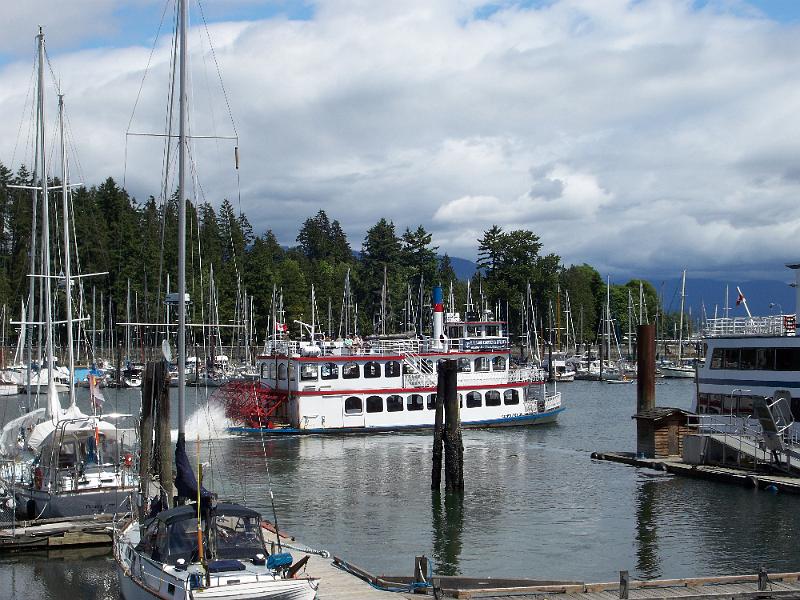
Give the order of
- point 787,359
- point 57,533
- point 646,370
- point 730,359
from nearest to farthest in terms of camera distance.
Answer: point 57,533, point 787,359, point 730,359, point 646,370

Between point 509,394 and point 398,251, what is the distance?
76364 mm

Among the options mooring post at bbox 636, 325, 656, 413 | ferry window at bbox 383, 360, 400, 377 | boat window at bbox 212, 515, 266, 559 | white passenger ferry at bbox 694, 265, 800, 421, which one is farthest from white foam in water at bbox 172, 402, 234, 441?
boat window at bbox 212, 515, 266, 559

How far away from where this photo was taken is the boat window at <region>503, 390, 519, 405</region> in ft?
202

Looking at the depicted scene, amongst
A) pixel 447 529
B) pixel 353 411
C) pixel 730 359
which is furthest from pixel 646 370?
pixel 353 411

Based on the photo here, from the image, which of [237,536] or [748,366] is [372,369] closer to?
[748,366]

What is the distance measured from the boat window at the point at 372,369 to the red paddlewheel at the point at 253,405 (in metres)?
4.96

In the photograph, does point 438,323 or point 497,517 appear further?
point 438,323

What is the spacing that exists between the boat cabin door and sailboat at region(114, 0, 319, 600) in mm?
35175

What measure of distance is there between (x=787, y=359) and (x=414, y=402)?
25.3 m

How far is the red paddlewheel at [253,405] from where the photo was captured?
56.9 metres

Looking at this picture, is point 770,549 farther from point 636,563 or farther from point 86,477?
point 86,477

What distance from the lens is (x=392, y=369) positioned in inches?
2281

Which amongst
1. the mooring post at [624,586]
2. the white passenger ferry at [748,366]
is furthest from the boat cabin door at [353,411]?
the mooring post at [624,586]

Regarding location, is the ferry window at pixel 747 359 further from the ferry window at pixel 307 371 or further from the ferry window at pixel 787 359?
the ferry window at pixel 307 371
